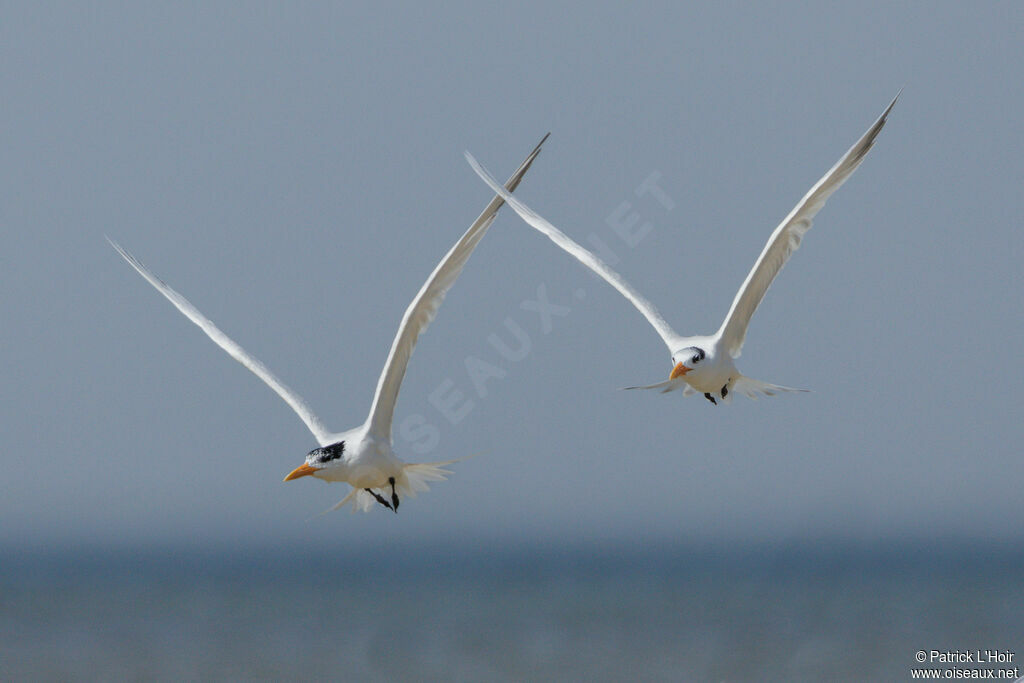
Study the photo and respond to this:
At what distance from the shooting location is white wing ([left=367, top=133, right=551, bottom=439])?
47.5 feet

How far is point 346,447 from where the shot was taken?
15.1 meters

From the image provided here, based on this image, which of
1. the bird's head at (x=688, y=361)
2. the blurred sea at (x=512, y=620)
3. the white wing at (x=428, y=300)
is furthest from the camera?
the blurred sea at (x=512, y=620)

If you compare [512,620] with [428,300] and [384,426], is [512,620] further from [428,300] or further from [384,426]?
[428,300]

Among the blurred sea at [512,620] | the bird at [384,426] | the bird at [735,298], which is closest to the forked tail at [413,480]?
the bird at [384,426]

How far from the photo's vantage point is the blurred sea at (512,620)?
27531mm

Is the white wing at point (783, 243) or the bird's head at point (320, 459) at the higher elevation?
the white wing at point (783, 243)

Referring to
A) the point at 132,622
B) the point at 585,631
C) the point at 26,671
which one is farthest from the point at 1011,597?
the point at 26,671

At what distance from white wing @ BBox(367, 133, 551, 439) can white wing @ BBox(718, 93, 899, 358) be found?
269 centimetres

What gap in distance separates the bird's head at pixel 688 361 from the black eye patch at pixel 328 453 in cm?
365

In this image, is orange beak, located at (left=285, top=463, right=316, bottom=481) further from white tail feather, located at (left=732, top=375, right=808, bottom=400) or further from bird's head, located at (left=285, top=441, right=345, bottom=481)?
white tail feather, located at (left=732, top=375, right=808, bottom=400)

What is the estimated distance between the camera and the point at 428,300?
14609 mm

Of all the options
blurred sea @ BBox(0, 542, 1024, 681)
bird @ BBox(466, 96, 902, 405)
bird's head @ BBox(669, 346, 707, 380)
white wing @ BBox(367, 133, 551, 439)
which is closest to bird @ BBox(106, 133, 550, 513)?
white wing @ BBox(367, 133, 551, 439)

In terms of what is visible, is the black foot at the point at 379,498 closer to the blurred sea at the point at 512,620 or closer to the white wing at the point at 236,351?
the white wing at the point at 236,351

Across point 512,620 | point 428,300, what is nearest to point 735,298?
point 428,300
